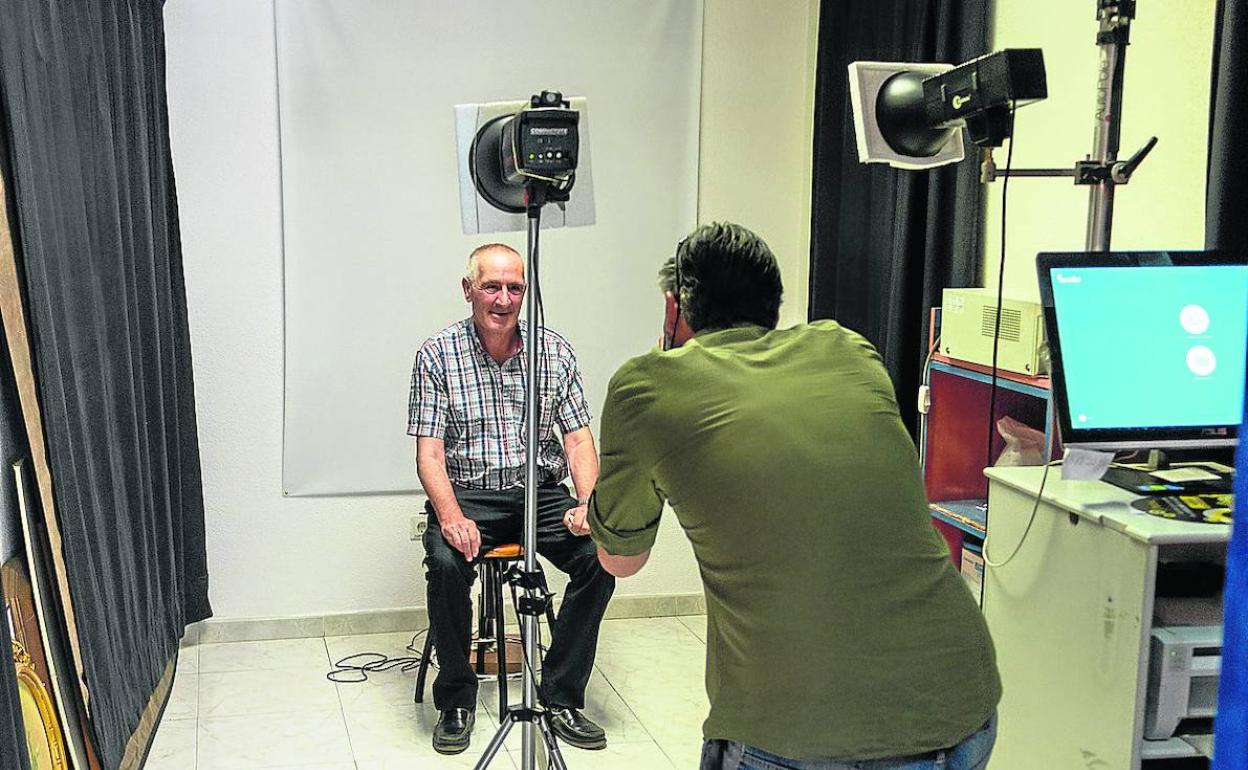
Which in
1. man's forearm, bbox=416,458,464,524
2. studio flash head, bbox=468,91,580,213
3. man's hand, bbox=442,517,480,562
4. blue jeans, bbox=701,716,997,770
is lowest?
man's hand, bbox=442,517,480,562

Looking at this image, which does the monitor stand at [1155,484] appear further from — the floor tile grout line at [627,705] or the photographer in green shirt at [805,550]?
the floor tile grout line at [627,705]

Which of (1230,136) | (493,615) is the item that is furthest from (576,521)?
(1230,136)

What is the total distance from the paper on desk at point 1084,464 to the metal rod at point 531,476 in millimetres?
987

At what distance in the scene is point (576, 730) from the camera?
10.7 ft

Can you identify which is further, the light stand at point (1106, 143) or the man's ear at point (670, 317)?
the light stand at point (1106, 143)

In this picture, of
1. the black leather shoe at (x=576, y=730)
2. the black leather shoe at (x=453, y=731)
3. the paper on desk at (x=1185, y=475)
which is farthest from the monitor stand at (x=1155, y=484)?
the black leather shoe at (x=453, y=731)

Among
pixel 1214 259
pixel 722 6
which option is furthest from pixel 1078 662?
pixel 722 6

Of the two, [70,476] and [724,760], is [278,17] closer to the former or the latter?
[70,476]

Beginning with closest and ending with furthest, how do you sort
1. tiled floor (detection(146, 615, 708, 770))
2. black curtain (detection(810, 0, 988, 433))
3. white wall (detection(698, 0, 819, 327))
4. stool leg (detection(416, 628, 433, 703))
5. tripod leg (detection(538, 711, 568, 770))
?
tripod leg (detection(538, 711, 568, 770)), tiled floor (detection(146, 615, 708, 770)), black curtain (detection(810, 0, 988, 433)), stool leg (detection(416, 628, 433, 703)), white wall (detection(698, 0, 819, 327))

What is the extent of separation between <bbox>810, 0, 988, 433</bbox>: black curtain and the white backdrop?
49cm

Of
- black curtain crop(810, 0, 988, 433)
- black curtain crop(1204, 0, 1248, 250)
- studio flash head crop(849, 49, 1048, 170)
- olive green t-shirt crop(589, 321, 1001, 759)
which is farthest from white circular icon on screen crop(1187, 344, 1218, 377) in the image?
black curtain crop(810, 0, 988, 433)

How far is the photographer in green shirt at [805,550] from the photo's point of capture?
1.53 m

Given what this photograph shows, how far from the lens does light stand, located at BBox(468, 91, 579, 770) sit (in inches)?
91.7

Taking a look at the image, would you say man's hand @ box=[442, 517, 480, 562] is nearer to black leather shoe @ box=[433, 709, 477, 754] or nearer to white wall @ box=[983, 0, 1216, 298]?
black leather shoe @ box=[433, 709, 477, 754]
